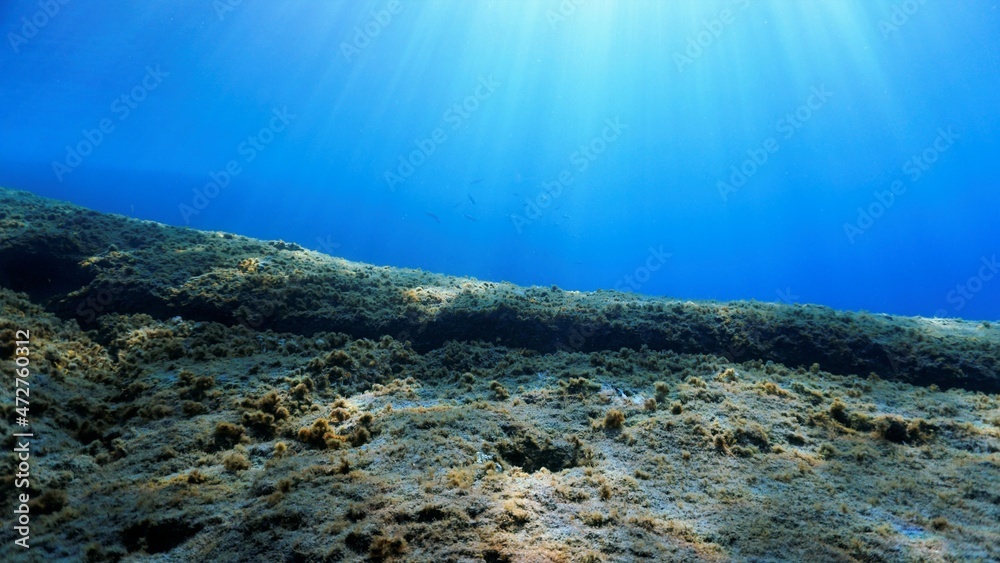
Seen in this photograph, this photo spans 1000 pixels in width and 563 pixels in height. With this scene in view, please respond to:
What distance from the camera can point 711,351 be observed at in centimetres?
1058

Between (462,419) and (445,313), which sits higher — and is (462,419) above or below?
below

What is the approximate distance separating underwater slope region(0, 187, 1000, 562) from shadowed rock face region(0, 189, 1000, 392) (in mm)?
64

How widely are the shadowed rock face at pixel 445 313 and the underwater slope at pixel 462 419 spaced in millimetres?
64

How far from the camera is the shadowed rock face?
10.3 m

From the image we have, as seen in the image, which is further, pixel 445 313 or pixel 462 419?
pixel 445 313

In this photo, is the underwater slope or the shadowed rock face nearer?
the underwater slope

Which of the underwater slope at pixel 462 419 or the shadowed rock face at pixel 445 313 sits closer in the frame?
the underwater slope at pixel 462 419

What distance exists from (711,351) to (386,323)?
753 cm

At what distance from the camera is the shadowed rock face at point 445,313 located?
404 inches

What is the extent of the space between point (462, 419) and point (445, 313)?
191 inches

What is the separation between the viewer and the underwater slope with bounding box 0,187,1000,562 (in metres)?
4.54

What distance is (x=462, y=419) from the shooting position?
6.95m

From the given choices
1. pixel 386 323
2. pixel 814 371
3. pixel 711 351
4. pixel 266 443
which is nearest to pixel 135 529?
pixel 266 443

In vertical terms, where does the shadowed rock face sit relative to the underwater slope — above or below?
above
